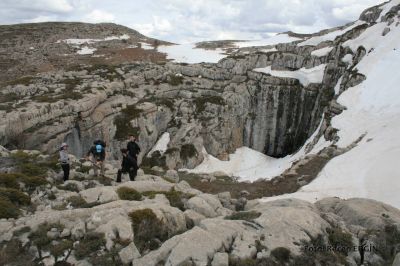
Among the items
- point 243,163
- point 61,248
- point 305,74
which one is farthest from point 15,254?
point 305,74

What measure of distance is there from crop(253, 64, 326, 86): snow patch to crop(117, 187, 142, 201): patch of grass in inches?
1953

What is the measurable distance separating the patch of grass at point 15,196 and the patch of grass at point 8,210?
82 cm

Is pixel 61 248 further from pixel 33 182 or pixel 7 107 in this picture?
pixel 7 107

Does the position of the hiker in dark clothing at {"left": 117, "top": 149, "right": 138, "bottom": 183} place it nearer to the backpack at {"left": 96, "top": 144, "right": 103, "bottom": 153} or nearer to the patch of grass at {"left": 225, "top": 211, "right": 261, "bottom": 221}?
the backpack at {"left": 96, "top": 144, "right": 103, "bottom": 153}

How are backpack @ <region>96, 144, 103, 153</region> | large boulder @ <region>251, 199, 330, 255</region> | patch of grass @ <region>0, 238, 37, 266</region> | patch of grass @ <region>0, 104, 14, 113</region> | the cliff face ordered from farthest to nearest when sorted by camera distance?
1. the cliff face
2. patch of grass @ <region>0, 104, 14, 113</region>
3. backpack @ <region>96, 144, 103, 153</region>
4. large boulder @ <region>251, 199, 330, 255</region>
5. patch of grass @ <region>0, 238, 37, 266</region>

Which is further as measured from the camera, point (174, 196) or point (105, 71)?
point (105, 71)

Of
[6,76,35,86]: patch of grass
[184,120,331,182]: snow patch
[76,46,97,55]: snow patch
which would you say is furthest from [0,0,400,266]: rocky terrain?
[76,46,97,55]: snow patch

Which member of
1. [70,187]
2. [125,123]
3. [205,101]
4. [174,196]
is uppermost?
[174,196]

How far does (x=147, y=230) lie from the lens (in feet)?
50.8

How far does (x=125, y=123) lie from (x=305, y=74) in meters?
32.5

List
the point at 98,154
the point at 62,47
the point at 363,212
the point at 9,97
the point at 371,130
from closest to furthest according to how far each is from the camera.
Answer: the point at 363,212 < the point at 98,154 < the point at 371,130 < the point at 9,97 < the point at 62,47

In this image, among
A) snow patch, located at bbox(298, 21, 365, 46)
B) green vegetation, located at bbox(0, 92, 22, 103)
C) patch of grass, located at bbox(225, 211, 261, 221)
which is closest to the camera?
patch of grass, located at bbox(225, 211, 261, 221)

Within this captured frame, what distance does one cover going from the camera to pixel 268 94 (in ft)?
217

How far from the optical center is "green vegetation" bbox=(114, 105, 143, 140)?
5378 centimetres
